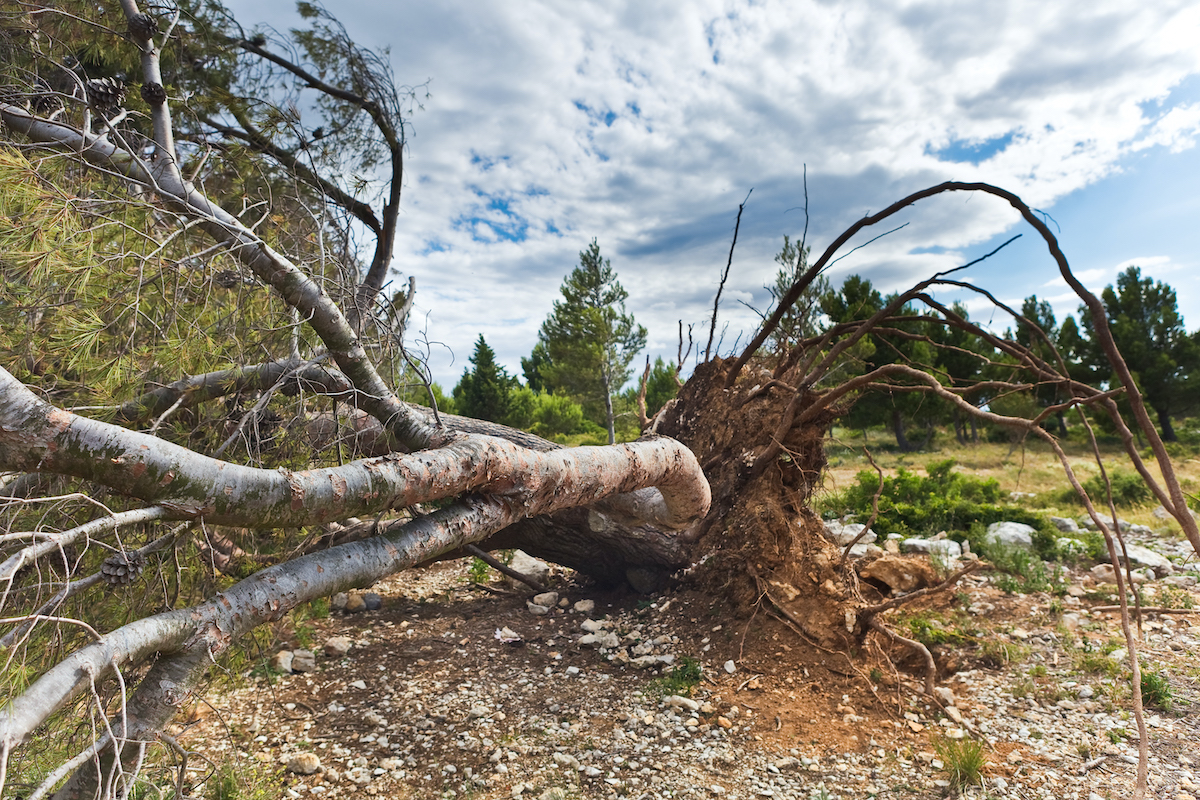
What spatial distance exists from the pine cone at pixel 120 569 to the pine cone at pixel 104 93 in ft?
6.12

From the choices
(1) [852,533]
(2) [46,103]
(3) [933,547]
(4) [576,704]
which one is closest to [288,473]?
(4) [576,704]

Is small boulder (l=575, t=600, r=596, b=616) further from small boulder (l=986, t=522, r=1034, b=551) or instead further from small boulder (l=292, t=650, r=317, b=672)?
small boulder (l=986, t=522, r=1034, b=551)

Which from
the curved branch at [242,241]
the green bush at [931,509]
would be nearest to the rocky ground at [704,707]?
the green bush at [931,509]

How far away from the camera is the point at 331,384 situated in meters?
2.61

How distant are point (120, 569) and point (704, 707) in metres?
2.74

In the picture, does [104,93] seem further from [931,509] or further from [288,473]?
[931,509]

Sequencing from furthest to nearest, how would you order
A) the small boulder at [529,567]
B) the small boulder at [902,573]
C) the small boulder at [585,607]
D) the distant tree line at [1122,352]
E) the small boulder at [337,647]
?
the distant tree line at [1122,352]
the small boulder at [529,567]
the small boulder at [585,607]
the small boulder at [902,573]
the small boulder at [337,647]

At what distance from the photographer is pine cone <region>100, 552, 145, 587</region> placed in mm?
1771

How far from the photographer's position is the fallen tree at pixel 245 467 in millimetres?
1521

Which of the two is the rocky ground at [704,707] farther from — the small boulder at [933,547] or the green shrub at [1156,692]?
the small boulder at [933,547]

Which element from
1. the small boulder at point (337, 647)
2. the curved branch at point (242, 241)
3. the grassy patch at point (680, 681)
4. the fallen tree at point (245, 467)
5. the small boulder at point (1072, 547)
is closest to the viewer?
the fallen tree at point (245, 467)

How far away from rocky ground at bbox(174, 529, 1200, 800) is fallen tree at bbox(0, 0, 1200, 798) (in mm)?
359

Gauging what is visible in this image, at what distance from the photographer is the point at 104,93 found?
2.45 meters

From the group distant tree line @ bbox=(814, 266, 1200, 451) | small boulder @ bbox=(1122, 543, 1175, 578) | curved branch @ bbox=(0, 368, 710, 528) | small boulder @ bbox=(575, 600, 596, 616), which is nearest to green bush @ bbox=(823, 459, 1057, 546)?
Answer: small boulder @ bbox=(1122, 543, 1175, 578)
